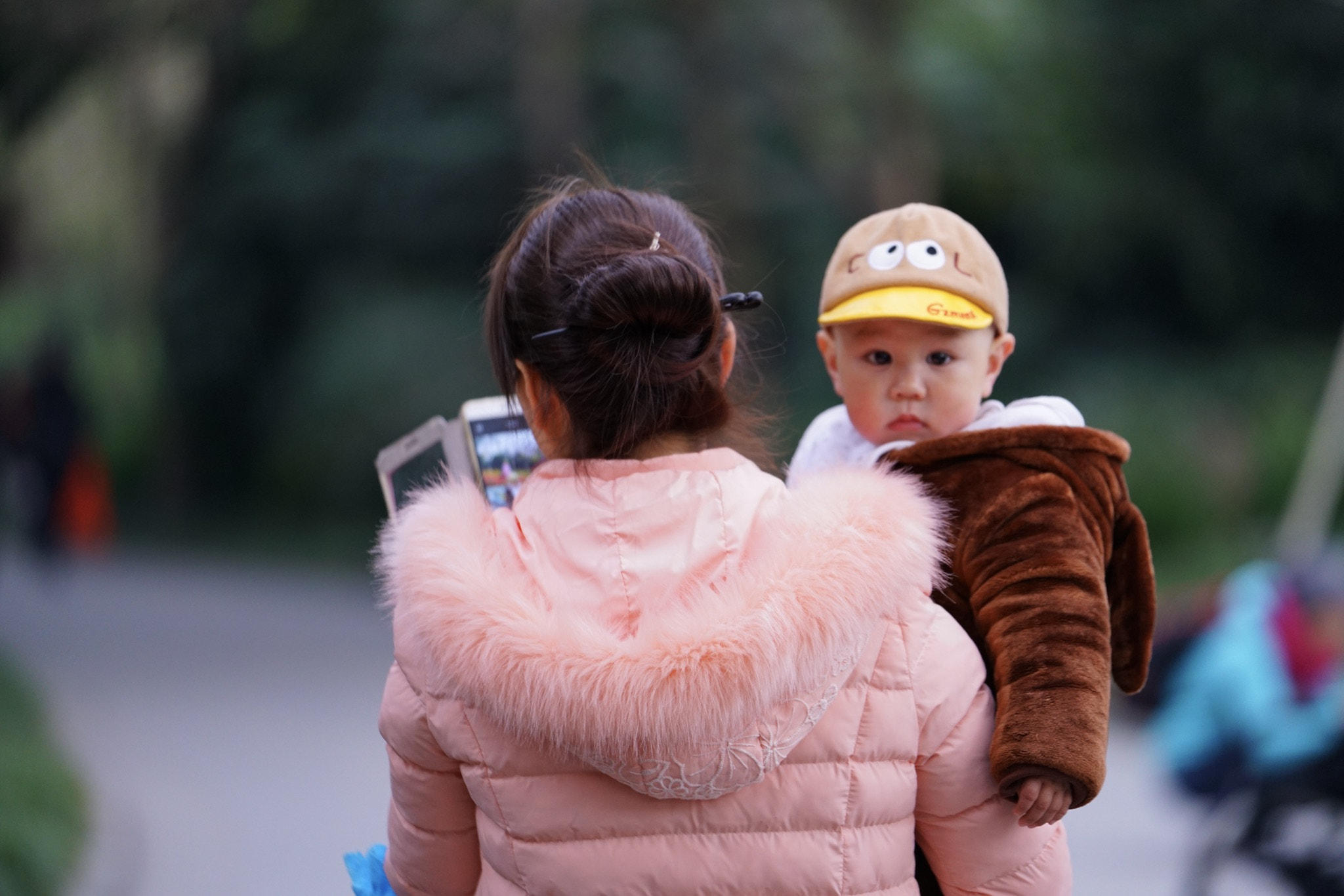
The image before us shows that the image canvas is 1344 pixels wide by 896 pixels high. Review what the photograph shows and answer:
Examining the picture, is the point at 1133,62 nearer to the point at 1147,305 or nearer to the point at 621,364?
the point at 1147,305

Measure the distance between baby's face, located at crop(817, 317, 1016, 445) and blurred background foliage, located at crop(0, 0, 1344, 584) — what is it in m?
9.22

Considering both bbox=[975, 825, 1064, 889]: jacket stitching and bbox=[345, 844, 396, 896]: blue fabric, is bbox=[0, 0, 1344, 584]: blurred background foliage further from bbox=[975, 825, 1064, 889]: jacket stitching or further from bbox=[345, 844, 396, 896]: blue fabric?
bbox=[975, 825, 1064, 889]: jacket stitching

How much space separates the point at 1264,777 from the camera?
15.7 ft

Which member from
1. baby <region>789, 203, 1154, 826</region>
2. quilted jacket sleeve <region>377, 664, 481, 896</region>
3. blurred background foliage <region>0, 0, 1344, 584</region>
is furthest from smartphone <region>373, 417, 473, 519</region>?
blurred background foliage <region>0, 0, 1344, 584</region>

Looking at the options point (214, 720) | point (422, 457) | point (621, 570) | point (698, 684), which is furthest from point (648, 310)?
point (214, 720)

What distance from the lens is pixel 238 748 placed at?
24.3 ft

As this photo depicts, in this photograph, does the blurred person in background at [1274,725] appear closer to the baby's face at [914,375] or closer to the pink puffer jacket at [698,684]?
the baby's face at [914,375]

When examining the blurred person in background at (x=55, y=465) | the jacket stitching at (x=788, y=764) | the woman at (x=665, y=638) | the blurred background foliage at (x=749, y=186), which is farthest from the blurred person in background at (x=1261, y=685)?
the blurred person in background at (x=55, y=465)

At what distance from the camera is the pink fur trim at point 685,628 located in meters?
1.40

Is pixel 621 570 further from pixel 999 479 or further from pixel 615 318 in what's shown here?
pixel 999 479

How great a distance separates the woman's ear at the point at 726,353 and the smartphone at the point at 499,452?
1.47 feet

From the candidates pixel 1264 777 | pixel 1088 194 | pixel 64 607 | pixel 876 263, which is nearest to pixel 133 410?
pixel 64 607

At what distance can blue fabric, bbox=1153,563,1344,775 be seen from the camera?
187 inches

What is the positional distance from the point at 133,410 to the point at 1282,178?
16025mm
